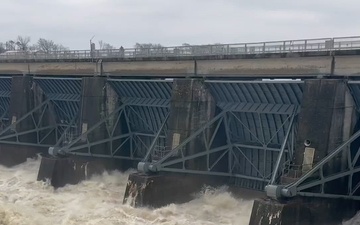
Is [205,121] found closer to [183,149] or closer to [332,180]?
[183,149]

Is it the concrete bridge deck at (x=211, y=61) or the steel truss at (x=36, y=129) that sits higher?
the concrete bridge deck at (x=211, y=61)

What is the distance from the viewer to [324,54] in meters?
24.5

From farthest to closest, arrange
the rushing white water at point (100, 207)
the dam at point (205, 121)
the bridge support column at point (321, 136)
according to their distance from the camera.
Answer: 1. the rushing white water at point (100, 207)
2. the dam at point (205, 121)
3. the bridge support column at point (321, 136)

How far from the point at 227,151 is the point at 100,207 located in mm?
8199

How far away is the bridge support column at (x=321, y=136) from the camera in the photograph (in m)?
21.9

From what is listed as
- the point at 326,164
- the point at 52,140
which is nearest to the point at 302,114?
the point at 326,164

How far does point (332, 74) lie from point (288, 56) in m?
2.78

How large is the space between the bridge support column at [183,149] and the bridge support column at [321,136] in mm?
7336

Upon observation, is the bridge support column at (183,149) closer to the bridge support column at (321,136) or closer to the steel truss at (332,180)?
the bridge support column at (321,136)

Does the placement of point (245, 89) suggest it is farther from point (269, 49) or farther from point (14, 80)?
point (14, 80)

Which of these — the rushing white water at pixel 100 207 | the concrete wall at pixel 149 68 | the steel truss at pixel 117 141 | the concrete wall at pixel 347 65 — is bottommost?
the rushing white water at pixel 100 207

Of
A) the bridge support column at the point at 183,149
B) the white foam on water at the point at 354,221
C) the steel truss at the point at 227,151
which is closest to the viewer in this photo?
the white foam on water at the point at 354,221

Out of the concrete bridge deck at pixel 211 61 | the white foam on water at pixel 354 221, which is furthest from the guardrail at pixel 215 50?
the white foam on water at pixel 354 221

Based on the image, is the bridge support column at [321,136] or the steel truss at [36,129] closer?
the bridge support column at [321,136]
